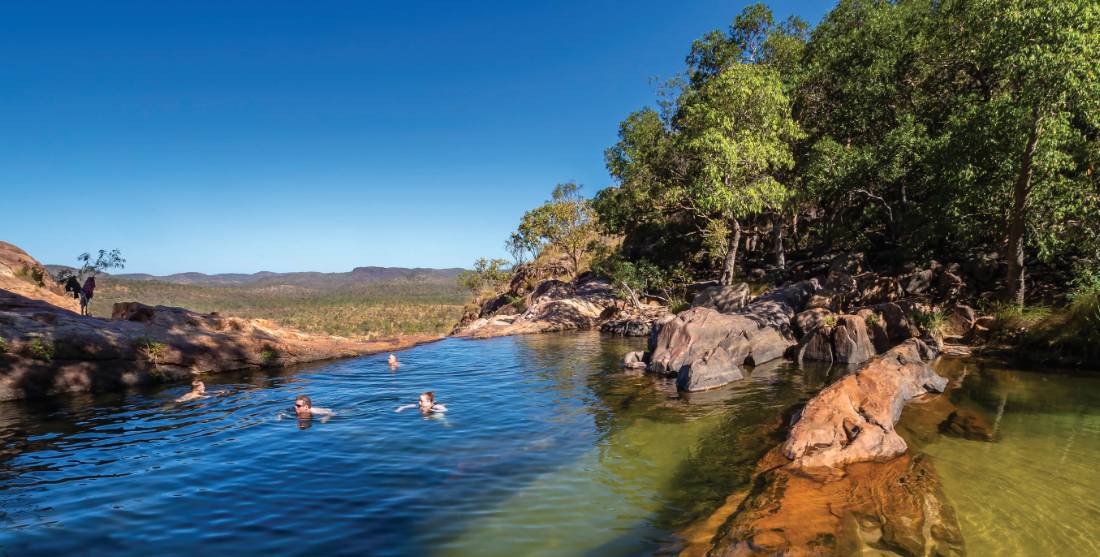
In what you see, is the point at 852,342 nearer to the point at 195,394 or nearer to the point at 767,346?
the point at 767,346

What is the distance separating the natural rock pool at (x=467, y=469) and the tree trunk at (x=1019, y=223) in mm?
4176

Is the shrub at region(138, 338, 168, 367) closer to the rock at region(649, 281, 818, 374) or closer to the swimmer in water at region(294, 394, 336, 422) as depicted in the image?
the swimmer in water at region(294, 394, 336, 422)

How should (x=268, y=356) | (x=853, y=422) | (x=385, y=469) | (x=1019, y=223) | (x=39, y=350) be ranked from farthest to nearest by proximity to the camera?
(x=268, y=356), (x=39, y=350), (x=1019, y=223), (x=385, y=469), (x=853, y=422)

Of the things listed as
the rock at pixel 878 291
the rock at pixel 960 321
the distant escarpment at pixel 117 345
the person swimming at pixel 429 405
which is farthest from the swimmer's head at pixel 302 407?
the rock at pixel 960 321

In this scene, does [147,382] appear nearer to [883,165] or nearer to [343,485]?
[343,485]

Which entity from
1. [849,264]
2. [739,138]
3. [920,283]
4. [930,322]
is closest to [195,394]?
[739,138]

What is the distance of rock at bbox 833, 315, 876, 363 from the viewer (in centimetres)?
1908

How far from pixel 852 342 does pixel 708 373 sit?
6904 millimetres

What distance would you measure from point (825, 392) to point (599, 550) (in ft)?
22.6

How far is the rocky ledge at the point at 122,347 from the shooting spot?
1770cm

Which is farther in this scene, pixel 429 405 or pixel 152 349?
pixel 152 349

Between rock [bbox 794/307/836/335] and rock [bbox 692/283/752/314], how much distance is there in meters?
4.29

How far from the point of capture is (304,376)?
74.0ft

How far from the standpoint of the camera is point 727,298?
1099 inches
